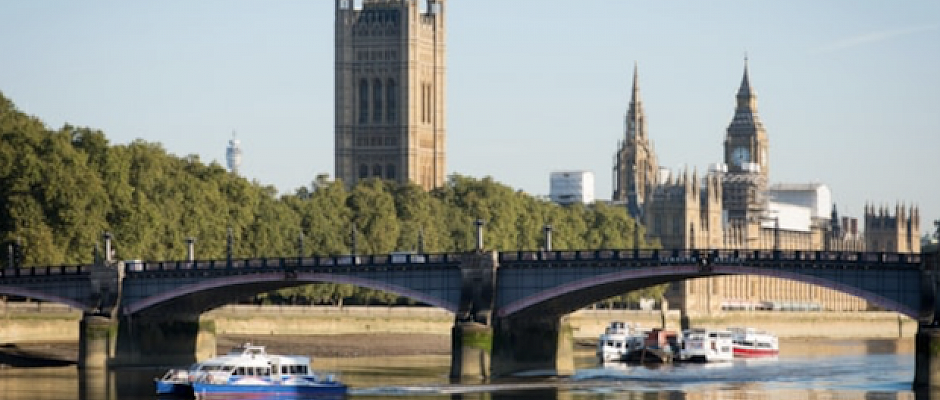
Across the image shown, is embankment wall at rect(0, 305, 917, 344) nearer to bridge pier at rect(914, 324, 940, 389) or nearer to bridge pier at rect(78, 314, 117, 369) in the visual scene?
bridge pier at rect(78, 314, 117, 369)

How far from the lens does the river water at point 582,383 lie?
385 ft

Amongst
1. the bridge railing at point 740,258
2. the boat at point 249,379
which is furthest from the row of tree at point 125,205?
the boat at point 249,379

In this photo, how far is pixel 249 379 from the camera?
116 m

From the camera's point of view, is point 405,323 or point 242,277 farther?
point 405,323

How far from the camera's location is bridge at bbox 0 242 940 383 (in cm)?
12569

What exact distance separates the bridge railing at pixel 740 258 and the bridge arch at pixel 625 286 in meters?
0.41

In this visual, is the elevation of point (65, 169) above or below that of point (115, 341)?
above

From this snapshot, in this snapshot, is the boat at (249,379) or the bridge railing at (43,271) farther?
the bridge railing at (43,271)

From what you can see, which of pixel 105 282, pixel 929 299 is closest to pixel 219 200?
pixel 105 282

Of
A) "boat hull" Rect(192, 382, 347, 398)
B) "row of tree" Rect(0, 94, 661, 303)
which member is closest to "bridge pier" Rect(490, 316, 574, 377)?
"boat hull" Rect(192, 382, 347, 398)

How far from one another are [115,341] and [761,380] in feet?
123

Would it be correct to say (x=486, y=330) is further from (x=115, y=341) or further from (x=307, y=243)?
(x=307, y=243)

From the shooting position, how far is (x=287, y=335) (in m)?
170

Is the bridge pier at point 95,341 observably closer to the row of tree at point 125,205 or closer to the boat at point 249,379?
the row of tree at point 125,205
